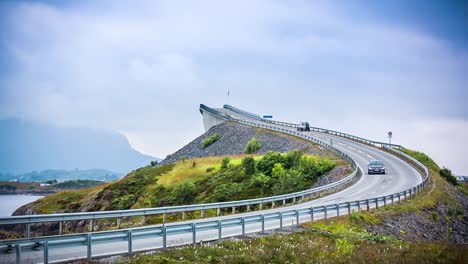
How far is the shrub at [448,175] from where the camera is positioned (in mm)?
68500

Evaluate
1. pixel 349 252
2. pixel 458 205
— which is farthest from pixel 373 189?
pixel 349 252

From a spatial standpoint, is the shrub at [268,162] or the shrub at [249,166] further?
the shrub at [249,166]

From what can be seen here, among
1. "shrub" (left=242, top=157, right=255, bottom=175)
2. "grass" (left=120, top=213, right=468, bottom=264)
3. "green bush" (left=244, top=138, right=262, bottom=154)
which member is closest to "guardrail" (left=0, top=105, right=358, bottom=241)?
"grass" (left=120, top=213, right=468, bottom=264)

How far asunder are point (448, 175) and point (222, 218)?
4776 cm

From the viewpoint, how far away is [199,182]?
7312 centimetres

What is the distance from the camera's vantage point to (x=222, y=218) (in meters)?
29.6

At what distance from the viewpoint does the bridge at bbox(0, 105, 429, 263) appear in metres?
17.6

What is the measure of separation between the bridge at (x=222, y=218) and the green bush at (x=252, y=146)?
19585mm

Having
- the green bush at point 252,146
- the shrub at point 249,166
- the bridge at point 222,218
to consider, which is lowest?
the bridge at point 222,218

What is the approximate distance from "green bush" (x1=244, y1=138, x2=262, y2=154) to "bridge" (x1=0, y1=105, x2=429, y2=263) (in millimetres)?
19585

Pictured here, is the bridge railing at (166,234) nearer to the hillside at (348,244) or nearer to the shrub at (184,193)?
the hillside at (348,244)

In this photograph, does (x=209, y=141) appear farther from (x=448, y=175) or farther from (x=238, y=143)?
(x=448, y=175)

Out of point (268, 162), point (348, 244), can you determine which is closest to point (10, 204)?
point (268, 162)

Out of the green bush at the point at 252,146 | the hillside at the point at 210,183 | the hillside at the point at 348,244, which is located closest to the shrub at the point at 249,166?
the hillside at the point at 210,183
